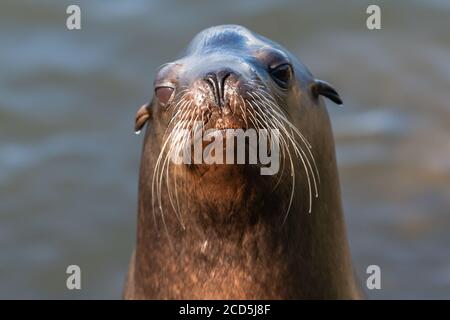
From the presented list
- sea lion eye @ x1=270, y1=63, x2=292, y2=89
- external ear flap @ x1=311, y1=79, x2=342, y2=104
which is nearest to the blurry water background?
external ear flap @ x1=311, y1=79, x2=342, y2=104

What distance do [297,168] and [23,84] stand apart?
473 cm

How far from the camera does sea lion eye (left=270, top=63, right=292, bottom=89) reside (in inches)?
229

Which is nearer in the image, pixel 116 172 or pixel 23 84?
pixel 116 172

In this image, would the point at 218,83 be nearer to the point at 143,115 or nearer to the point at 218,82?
the point at 218,82

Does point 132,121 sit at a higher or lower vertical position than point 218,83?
higher

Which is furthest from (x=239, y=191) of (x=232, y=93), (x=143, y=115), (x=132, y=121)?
(x=132, y=121)

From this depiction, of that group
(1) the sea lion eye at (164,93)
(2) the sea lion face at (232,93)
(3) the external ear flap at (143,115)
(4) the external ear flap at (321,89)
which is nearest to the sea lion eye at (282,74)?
(2) the sea lion face at (232,93)

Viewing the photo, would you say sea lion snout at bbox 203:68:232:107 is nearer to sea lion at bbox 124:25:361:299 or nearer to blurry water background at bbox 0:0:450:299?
sea lion at bbox 124:25:361:299

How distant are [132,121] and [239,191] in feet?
13.6

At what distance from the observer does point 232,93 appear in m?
5.30

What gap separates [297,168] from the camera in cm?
591
